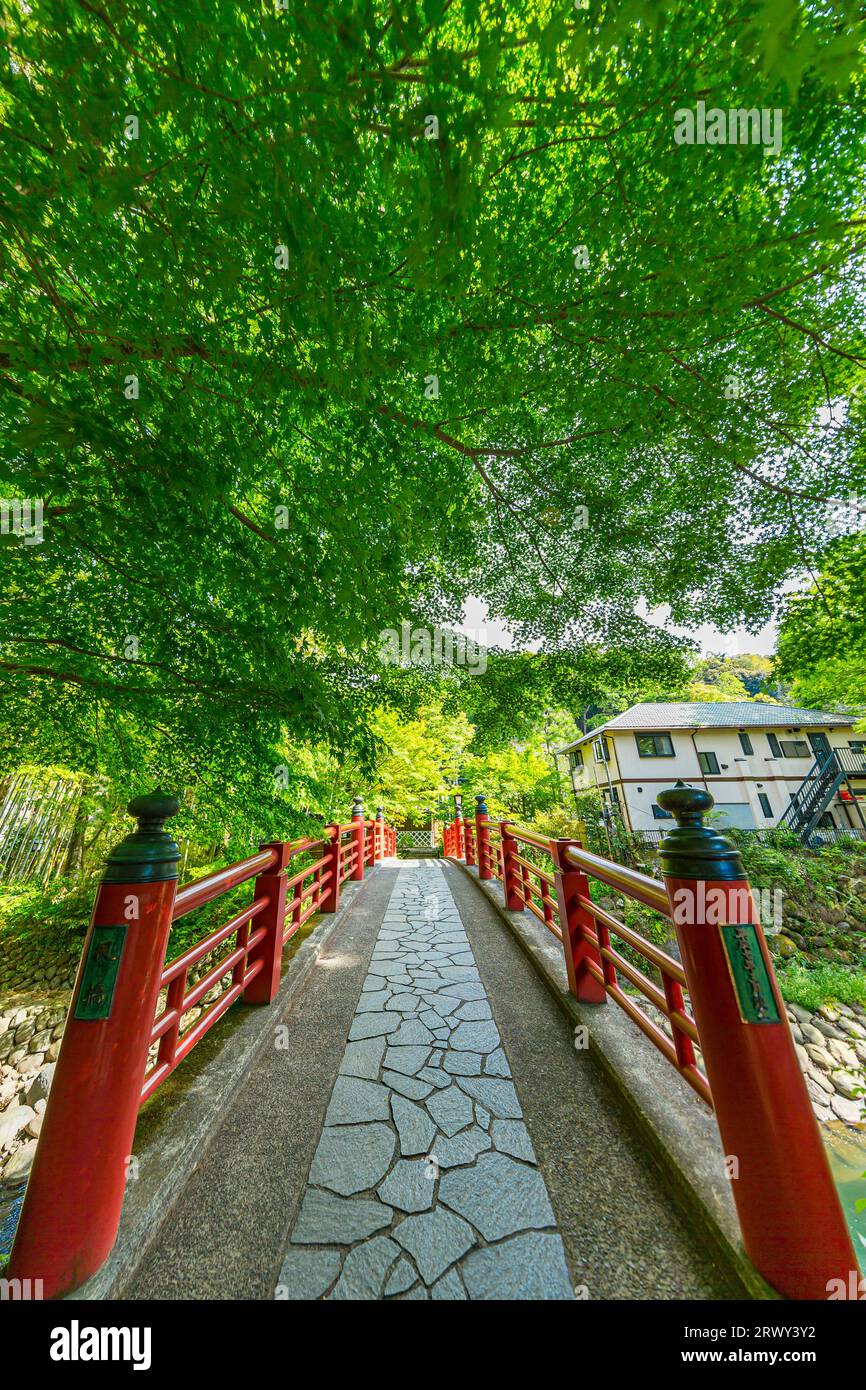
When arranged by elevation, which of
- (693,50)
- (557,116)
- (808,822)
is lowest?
(808,822)

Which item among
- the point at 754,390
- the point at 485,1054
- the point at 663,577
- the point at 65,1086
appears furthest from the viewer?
the point at 663,577

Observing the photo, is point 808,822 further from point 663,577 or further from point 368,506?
point 368,506

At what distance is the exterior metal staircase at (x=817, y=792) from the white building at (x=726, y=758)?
1.40 ft

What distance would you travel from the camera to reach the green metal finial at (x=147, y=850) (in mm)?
1541

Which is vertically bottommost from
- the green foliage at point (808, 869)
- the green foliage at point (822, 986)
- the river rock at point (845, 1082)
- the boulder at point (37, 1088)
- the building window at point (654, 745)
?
the river rock at point (845, 1082)

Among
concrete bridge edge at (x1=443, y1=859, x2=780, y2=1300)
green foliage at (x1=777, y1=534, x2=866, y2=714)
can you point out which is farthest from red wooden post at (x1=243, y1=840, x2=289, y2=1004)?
green foliage at (x1=777, y1=534, x2=866, y2=714)

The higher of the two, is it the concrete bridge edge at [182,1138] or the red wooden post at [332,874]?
the red wooden post at [332,874]

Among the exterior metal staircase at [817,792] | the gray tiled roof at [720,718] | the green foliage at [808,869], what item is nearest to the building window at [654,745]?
the gray tiled roof at [720,718]

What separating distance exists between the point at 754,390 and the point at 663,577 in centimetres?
190

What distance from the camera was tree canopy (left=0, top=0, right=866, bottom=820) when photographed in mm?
1404

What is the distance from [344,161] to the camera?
1.62 meters

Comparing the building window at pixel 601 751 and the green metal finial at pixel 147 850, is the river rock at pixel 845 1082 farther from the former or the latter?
the building window at pixel 601 751

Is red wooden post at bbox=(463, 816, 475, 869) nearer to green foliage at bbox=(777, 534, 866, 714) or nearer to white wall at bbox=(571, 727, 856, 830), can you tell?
green foliage at bbox=(777, 534, 866, 714)
